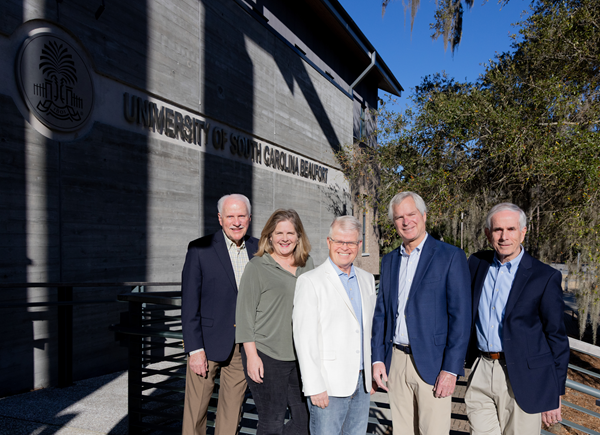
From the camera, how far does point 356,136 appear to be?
16.8 metres

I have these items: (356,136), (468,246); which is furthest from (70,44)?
(356,136)

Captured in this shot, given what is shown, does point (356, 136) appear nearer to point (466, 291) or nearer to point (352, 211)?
point (352, 211)

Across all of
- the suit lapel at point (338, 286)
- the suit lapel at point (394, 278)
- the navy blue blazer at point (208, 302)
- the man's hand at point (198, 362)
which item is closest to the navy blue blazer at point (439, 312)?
the suit lapel at point (394, 278)

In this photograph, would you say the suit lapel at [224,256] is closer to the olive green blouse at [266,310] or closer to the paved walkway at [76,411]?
the olive green blouse at [266,310]

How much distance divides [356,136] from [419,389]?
15.2m

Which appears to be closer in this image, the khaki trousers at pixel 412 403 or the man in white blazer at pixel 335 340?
the man in white blazer at pixel 335 340

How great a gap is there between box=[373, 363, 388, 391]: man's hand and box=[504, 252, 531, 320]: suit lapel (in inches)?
27.7

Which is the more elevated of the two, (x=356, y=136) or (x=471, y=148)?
(x=356, y=136)

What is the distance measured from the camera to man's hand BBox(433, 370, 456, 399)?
7.05 feet

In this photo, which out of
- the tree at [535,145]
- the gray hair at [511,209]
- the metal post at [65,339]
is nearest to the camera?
the gray hair at [511,209]

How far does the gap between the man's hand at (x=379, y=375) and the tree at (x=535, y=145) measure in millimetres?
5170

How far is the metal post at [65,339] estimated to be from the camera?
4477 mm

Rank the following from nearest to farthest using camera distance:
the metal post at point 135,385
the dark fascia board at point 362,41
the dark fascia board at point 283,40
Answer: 1. the metal post at point 135,385
2. the dark fascia board at point 283,40
3. the dark fascia board at point 362,41

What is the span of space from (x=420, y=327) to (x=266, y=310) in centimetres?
83
